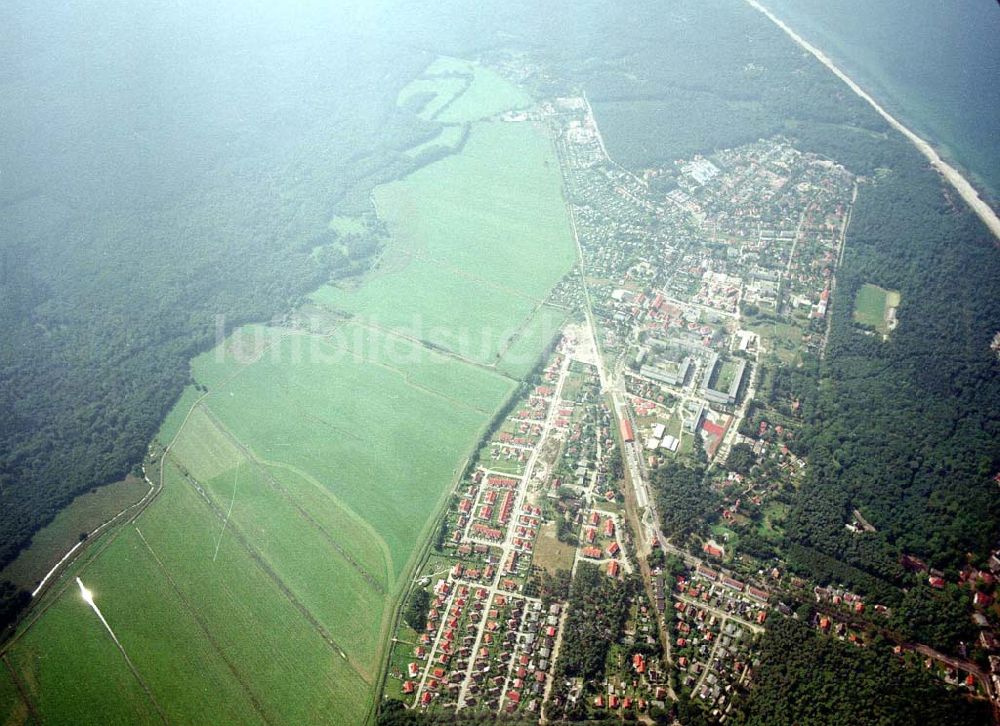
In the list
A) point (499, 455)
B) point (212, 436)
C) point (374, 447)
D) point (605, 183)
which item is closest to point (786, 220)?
point (605, 183)

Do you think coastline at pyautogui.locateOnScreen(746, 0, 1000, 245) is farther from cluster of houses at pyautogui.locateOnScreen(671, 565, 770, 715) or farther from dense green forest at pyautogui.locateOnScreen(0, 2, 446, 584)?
dense green forest at pyautogui.locateOnScreen(0, 2, 446, 584)

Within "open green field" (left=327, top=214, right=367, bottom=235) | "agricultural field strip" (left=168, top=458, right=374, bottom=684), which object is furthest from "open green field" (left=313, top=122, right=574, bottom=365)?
"agricultural field strip" (left=168, top=458, right=374, bottom=684)

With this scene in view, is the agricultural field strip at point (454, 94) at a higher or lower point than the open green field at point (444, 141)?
higher

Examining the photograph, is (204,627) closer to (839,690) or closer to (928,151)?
(839,690)

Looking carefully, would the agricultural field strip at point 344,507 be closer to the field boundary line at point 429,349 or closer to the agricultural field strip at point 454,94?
the field boundary line at point 429,349

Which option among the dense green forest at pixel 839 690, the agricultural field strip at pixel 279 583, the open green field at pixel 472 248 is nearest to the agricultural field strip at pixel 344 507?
the agricultural field strip at pixel 279 583

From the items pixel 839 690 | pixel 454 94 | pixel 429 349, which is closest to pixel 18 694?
pixel 429 349
